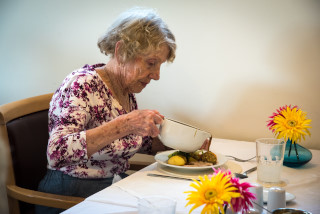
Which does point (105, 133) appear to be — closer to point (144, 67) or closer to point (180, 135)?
point (180, 135)

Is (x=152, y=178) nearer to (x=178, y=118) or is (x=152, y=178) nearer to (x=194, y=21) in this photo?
(x=178, y=118)

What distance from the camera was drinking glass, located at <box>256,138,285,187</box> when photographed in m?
1.16

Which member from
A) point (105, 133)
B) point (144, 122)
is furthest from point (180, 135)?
point (105, 133)

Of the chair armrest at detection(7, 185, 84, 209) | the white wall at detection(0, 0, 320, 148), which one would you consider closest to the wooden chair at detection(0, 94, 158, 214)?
the chair armrest at detection(7, 185, 84, 209)

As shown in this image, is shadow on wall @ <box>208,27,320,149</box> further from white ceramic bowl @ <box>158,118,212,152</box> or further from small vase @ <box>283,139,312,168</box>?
white ceramic bowl @ <box>158,118,212,152</box>

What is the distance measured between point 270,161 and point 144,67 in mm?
612

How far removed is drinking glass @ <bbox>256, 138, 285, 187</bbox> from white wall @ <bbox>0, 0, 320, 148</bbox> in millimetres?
696

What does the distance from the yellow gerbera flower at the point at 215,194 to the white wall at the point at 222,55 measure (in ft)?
4.02

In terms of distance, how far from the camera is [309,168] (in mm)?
1373

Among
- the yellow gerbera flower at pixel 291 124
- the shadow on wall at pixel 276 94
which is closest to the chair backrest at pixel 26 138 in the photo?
the shadow on wall at pixel 276 94

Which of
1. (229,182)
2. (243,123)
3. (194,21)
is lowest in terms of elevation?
(243,123)

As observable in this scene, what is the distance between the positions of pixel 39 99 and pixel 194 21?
2.75 ft

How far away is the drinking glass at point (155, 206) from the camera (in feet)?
2.45

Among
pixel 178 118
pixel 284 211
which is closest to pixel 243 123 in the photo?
pixel 178 118
